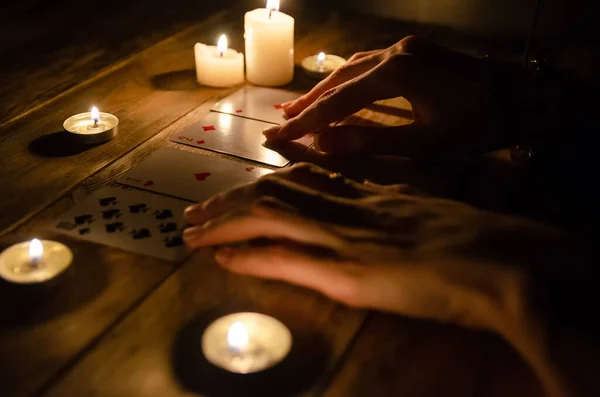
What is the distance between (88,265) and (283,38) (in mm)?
772

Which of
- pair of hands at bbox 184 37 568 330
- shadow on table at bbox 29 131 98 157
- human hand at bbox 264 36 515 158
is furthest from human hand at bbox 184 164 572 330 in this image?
shadow on table at bbox 29 131 98 157

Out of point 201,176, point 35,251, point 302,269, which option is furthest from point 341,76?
point 35,251

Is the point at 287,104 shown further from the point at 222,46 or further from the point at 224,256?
the point at 224,256

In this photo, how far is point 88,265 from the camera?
2.77 ft

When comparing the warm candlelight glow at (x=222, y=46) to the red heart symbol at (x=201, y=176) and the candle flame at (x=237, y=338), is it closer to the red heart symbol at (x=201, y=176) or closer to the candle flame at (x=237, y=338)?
the red heart symbol at (x=201, y=176)

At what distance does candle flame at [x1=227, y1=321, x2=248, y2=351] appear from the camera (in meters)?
0.70

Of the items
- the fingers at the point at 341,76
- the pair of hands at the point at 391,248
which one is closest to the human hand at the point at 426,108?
the fingers at the point at 341,76

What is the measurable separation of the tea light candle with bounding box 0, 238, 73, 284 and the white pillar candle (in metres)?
0.73

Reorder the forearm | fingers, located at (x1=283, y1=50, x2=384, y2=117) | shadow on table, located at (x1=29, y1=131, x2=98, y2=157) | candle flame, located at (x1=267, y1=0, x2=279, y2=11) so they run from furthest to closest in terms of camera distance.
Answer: candle flame, located at (x1=267, y1=0, x2=279, y2=11) → fingers, located at (x1=283, y1=50, x2=384, y2=117) → shadow on table, located at (x1=29, y1=131, x2=98, y2=157) → the forearm

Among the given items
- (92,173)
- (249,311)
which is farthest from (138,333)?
(92,173)

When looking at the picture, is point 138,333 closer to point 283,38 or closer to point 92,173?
point 92,173

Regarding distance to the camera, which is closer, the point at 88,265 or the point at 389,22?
the point at 88,265

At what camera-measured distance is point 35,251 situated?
0.81 metres

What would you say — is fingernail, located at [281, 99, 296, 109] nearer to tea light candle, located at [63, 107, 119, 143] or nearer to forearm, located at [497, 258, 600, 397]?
tea light candle, located at [63, 107, 119, 143]
